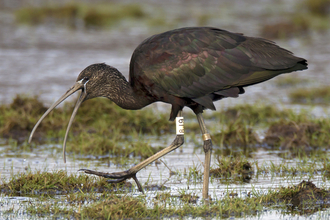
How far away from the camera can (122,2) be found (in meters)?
31.8

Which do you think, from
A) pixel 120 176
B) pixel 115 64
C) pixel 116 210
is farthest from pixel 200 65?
pixel 115 64

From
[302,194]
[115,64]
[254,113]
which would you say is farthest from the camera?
[115,64]

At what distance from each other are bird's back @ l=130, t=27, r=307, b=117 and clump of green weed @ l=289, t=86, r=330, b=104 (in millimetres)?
6107

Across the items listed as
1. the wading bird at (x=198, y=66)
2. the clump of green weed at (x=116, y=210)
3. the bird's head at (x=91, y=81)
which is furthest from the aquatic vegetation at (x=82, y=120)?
the clump of green weed at (x=116, y=210)

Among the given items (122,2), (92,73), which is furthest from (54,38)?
(92,73)

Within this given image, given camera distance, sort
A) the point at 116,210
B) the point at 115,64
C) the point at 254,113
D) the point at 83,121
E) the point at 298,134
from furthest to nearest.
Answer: the point at 115,64 < the point at 254,113 < the point at 83,121 < the point at 298,134 < the point at 116,210

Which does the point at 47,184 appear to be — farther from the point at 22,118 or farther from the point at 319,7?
the point at 319,7

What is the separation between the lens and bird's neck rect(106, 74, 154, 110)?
636 cm

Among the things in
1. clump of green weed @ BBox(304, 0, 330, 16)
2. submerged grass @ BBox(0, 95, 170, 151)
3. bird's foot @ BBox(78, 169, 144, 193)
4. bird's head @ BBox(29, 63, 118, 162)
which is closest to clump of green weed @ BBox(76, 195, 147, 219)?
bird's foot @ BBox(78, 169, 144, 193)

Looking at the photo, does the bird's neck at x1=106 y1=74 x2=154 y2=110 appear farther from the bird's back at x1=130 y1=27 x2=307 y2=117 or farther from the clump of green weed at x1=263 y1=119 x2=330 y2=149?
the clump of green weed at x1=263 y1=119 x2=330 y2=149

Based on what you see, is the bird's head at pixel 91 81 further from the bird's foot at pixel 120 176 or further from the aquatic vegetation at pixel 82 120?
the aquatic vegetation at pixel 82 120

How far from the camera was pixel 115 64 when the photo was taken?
1579 cm

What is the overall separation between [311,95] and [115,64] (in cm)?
577

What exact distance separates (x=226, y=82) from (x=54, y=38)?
15128 mm
